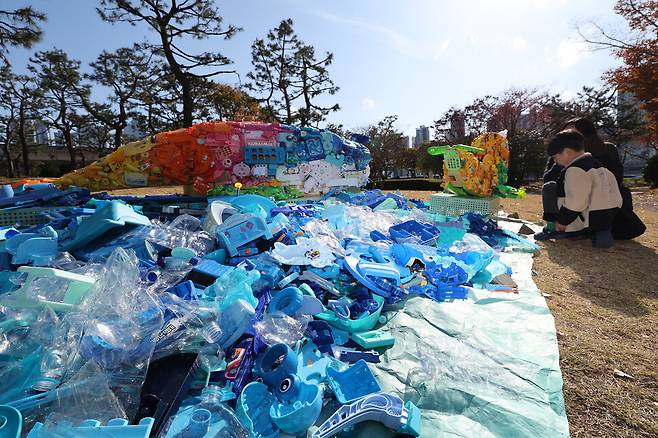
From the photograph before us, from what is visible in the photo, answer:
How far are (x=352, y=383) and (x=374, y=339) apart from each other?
471 millimetres

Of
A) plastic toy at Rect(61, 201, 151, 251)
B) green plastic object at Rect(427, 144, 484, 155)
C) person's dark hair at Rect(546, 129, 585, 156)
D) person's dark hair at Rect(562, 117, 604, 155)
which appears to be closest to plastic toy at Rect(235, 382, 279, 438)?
plastic toy at Rect(61, 201, 151, 251)

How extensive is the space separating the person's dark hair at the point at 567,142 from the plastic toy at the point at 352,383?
4569 mm

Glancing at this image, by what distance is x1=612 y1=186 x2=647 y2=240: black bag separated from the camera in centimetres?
483

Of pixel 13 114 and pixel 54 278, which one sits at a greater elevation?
pixel 13 114

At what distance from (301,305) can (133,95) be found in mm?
20807

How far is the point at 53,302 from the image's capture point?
1.92 meters

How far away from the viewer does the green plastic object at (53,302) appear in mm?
1924

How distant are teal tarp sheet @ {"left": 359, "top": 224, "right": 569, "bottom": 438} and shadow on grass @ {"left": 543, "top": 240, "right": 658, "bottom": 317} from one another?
2.03ft

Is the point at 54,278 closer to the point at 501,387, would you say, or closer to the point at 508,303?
the point at 501,387

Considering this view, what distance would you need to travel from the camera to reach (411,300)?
2.80 m

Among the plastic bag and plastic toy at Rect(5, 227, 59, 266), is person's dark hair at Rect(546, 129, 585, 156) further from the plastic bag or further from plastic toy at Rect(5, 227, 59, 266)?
plastic toy at Rect(5, 227, 59, 266)

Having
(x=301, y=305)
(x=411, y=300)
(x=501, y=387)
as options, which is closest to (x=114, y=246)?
(x=301, y=305)

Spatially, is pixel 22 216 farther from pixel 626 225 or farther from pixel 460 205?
pixel 626 225

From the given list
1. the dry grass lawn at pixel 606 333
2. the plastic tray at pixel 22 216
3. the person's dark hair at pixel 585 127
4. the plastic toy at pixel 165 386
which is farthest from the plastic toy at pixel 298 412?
the person's dark hair at pixel 585 127
